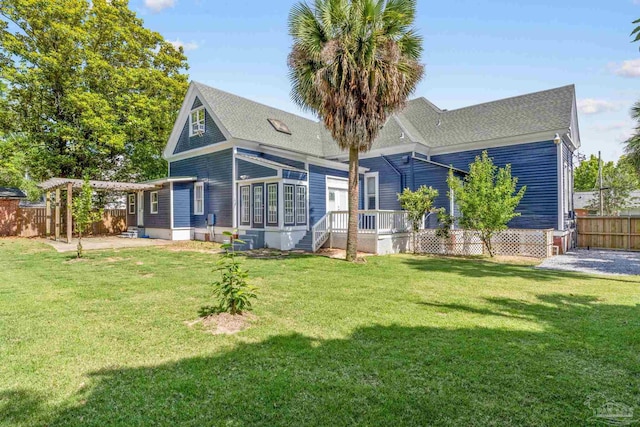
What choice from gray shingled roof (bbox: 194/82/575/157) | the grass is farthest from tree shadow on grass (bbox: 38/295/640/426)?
gray shingled roof (bbox: 194/82/575/157)

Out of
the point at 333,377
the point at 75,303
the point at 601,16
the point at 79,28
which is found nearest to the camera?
the point at 333,377

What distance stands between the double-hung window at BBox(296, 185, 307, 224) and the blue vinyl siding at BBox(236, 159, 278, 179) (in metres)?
1.38

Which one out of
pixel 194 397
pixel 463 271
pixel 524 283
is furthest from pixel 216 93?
pixel 194 397

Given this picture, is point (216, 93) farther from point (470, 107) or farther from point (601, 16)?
point (601, 16)

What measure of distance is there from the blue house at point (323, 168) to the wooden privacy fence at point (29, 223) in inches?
90.1

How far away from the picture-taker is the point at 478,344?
4.13 m

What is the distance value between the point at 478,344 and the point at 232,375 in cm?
294

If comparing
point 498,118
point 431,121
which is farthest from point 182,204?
point 498,118

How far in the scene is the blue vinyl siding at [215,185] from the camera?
16.5 m

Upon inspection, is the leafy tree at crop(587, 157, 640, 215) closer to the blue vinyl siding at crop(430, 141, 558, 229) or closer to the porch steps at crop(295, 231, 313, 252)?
the blue vinyl siding at crop(430, 141, 558, 229)

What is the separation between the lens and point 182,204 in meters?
18.4

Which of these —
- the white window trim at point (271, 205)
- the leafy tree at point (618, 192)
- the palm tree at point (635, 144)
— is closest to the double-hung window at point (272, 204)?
the white window trim at point (271, 205)

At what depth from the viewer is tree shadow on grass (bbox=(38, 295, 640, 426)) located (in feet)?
8.80

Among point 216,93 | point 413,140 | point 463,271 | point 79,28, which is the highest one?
point 79,28
